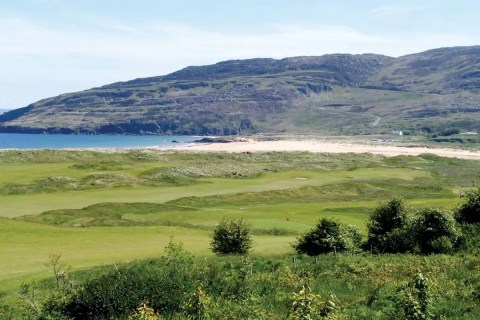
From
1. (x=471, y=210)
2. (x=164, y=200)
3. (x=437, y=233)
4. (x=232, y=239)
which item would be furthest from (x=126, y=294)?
(x=164, y=200)

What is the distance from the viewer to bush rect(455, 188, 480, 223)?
30.3 meters

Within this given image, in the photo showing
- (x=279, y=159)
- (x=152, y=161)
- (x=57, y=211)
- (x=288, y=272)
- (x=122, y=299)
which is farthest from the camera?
(x=279, y=159)

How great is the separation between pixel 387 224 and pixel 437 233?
4433mm

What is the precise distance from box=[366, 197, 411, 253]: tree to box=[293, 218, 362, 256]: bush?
56.3 inches

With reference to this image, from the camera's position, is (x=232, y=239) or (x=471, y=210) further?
(x=471, y=210)

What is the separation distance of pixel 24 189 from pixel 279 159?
7872cm

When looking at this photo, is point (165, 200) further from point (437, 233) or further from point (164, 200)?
point (437, 233)

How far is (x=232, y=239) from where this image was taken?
99.7 feet

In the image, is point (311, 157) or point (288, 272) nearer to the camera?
point (288, 272)

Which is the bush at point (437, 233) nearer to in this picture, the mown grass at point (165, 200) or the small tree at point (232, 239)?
the mown grass at point (165, 200)

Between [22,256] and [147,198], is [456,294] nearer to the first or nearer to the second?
[22,256]

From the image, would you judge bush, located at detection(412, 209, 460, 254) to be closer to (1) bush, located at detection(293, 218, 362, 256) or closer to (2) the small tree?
(1) bush, located at detection(293, 218, 362, 256)

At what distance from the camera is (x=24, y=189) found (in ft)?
222

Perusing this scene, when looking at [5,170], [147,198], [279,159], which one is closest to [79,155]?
[5,170]
